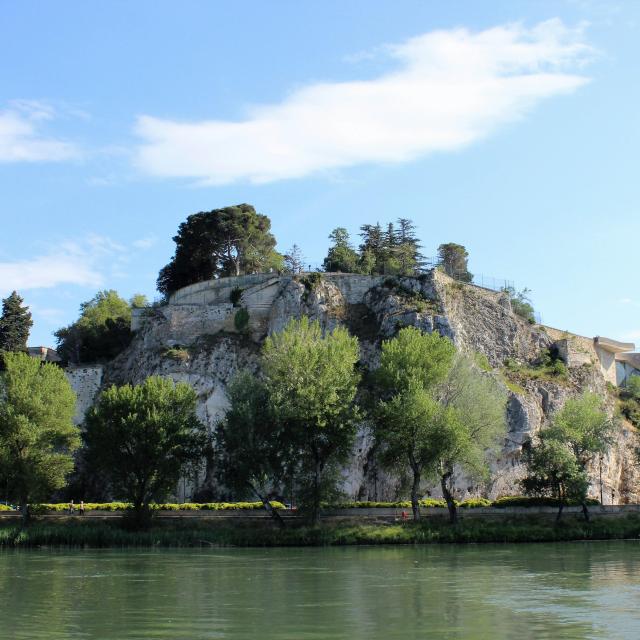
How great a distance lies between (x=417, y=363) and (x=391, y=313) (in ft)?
46.3

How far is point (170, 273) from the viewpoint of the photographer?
80.9m

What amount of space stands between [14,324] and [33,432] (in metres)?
24.3

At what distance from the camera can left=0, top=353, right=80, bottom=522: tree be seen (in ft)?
169

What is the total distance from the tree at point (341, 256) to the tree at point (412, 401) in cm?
2184

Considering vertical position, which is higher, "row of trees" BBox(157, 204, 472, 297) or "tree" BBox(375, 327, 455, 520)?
"row of trees" BBox(157, 204, 472, 297)

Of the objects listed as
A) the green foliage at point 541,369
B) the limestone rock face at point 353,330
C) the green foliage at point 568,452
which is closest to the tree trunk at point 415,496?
the green foliage at point 568,452

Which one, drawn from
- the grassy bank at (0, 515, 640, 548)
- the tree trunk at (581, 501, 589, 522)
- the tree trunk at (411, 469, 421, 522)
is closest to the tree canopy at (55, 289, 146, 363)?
the grassy bank at (0, 515, 640, 548)

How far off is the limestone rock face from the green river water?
2392 cm

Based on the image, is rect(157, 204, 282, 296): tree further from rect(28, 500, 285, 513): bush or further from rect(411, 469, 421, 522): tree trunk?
rect(411, 469, 421, 522): tree trunk

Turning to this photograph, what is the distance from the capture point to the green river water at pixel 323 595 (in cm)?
2228

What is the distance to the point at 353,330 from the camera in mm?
67000

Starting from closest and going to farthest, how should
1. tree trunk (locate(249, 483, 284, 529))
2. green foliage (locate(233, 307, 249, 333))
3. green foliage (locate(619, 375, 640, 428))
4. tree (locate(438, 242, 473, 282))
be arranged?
1. tree trunk (locate(249, 483, 284, 529))
2. green foliage (locate(233, 307, 249, 333))
3. green foliage (locate(619, 375, 640, 428))
4. tree (locate(438, 242, 473, 282))

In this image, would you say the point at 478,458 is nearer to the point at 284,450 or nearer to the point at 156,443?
the point at 284,450

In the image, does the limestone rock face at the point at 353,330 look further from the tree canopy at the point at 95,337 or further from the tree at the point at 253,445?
the tree at the point at 253,445
